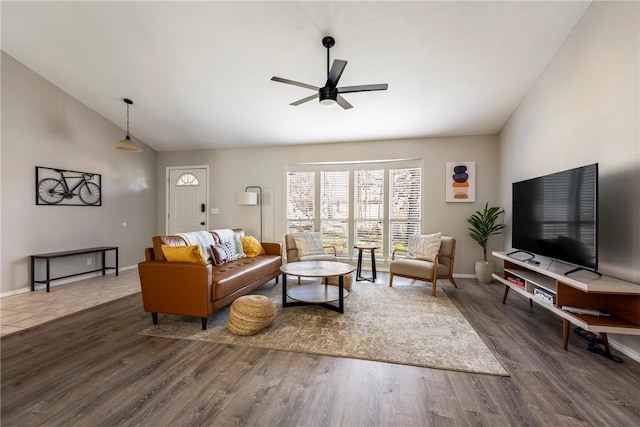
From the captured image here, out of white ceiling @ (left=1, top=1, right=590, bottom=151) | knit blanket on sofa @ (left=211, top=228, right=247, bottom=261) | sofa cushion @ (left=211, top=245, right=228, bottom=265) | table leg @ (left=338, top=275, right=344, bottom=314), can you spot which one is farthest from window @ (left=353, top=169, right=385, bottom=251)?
sofa cushion @ (left=211, top=245, right=228, bottom=265)

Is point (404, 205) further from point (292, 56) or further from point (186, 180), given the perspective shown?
point (186, 180)

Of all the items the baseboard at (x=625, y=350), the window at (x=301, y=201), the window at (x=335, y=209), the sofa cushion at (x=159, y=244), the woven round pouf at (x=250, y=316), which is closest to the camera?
the baseboard at (x=625, y=350)

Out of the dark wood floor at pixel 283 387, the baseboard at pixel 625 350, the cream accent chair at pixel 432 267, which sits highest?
the cream accent chair at pixel 432 267

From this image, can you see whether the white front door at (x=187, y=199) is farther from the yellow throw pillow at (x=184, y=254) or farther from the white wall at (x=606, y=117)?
the white wall at (x=606, y=117)

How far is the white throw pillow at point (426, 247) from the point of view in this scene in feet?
14.7

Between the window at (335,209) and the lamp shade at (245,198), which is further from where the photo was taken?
the window at (335,209)

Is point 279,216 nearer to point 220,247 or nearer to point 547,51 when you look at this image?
point 220,247

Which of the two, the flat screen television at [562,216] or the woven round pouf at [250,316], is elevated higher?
the flat screen television at [562,216]

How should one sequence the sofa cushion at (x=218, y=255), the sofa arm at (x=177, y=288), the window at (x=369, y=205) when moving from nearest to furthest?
the sofa arm at (x=177, y=288) < the sofa cushion at (x=218, y=255) < the window at (x=369, y=205)

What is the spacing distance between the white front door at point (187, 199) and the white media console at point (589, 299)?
20.3 ft

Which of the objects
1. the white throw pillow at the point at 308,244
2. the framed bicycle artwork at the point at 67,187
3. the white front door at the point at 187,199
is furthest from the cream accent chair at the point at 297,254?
the framed bicycle artwork at the point at 67,187

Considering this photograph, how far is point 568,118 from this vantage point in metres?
3.18

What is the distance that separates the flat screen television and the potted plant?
3.84 ft

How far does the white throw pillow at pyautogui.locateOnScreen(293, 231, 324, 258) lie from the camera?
4965 mm
